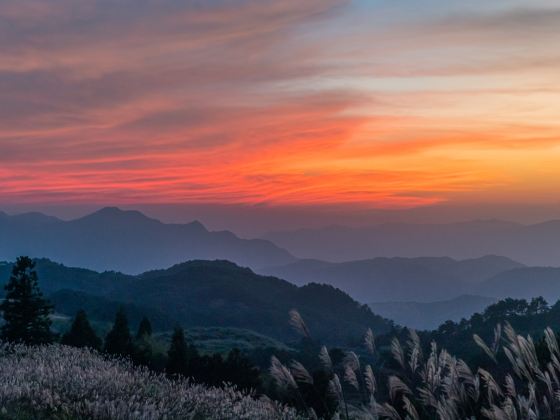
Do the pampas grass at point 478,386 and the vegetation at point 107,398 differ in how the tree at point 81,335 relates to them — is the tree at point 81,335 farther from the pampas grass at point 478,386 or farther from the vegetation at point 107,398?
the pampas grass at point 478,386

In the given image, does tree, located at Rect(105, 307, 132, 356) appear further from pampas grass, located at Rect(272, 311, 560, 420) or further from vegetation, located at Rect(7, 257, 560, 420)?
pampas grass, located at Rect(272, 311, 560, 420)

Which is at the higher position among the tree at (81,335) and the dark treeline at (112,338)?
the dark treeline at (112,338)

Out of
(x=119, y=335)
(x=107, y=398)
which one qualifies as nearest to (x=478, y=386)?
(x=107, y=398)

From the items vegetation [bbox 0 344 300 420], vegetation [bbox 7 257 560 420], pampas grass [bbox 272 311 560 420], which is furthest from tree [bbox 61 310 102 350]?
pampas grass [bbox 272 311 560 420]

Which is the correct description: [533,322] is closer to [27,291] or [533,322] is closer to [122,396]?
[27,291]

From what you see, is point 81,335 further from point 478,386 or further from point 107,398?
point 478,386

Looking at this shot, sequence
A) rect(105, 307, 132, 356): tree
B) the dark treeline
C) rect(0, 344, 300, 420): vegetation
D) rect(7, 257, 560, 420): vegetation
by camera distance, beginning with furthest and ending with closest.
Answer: rect(105, 307, 132, 356): tree, the dark treeline, rect(0, 344, 300, 420): vegetation, rect(7, 257, 560, 420): vegetation

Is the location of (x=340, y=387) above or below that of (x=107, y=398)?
above

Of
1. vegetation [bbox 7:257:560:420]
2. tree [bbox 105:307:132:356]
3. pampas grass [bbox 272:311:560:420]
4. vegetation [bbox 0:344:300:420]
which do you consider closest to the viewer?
pampas grass [bbox 272:311:560:420]

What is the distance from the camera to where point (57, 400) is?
1041 cm

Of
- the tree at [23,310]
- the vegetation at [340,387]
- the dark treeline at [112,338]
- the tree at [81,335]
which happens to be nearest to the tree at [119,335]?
the dark treeline at [112,338]

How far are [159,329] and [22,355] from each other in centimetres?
18064

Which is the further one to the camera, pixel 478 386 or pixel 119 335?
pixel 119 335

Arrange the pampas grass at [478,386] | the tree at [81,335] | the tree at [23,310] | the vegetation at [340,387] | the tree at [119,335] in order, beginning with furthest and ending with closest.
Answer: the tree at [81,335] → the tree at [23,310] → the tree at [119,335] → the vegetation at [340,387] → the pampas grass at [478,386]
